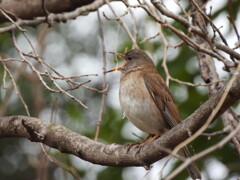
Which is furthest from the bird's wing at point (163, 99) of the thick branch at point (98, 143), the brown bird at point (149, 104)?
the thick branch at point (98, 143)

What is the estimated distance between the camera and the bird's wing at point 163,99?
219 inches

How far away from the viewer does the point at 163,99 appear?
5.69 m

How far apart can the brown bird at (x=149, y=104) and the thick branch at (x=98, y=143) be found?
948 mm

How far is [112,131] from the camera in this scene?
264 inches

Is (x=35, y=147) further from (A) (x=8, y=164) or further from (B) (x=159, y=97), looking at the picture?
(B) (x=159, y=97)

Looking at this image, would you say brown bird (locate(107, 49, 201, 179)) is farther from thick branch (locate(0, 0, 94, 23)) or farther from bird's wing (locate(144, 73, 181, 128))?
thick branch (locate(0, 0, 94, 23))

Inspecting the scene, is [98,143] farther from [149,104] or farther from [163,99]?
[163,99]

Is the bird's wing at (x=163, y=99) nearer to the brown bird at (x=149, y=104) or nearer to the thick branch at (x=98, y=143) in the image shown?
the brown bird at (x=149, y=104)

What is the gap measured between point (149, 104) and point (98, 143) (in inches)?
43.7

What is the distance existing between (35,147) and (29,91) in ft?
2.82

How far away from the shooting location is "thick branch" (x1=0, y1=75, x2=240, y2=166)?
12.3 ft

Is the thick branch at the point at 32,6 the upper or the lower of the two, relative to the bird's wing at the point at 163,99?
upper


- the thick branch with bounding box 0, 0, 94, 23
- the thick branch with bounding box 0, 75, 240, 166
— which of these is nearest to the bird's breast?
the thick branch with bounding box 0, 75, 240, 166

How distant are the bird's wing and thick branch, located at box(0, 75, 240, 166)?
1.13m
